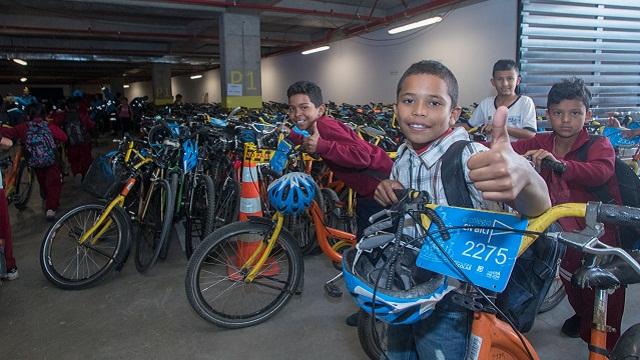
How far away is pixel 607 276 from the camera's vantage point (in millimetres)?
1076

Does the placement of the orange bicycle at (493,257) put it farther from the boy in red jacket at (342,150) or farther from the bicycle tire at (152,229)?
the bicycle tire at (152,229)

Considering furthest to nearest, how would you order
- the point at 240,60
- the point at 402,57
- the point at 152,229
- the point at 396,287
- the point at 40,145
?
the point at 402,57 → the point at 240,60 → the point at 40,145 → the point at 152,229 → the point at 396,287

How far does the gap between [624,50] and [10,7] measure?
12961mm

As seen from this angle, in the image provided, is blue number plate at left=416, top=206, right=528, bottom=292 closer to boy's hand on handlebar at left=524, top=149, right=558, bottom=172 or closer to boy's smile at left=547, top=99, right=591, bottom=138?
boy's hand on handlebar at left=524, top=149, right=558, bottom=172

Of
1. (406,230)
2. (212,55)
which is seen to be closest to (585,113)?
(406,230)

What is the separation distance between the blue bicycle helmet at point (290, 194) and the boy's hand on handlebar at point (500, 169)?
1567 mm

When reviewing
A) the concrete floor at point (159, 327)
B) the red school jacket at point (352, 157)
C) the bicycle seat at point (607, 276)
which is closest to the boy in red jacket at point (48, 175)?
the concrete floor at point (159, 327)

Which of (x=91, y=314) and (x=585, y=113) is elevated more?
(x=585, y=113)

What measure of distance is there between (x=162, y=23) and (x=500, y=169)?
13.7 m

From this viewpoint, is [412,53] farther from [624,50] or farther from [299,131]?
[299,131]

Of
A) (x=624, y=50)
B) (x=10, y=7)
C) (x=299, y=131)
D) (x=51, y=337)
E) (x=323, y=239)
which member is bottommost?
(x=51, y=337)

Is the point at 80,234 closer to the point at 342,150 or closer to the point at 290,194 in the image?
the point at 290,194

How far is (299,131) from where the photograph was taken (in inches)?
101

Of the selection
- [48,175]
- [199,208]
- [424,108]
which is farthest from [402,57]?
[424,108]
